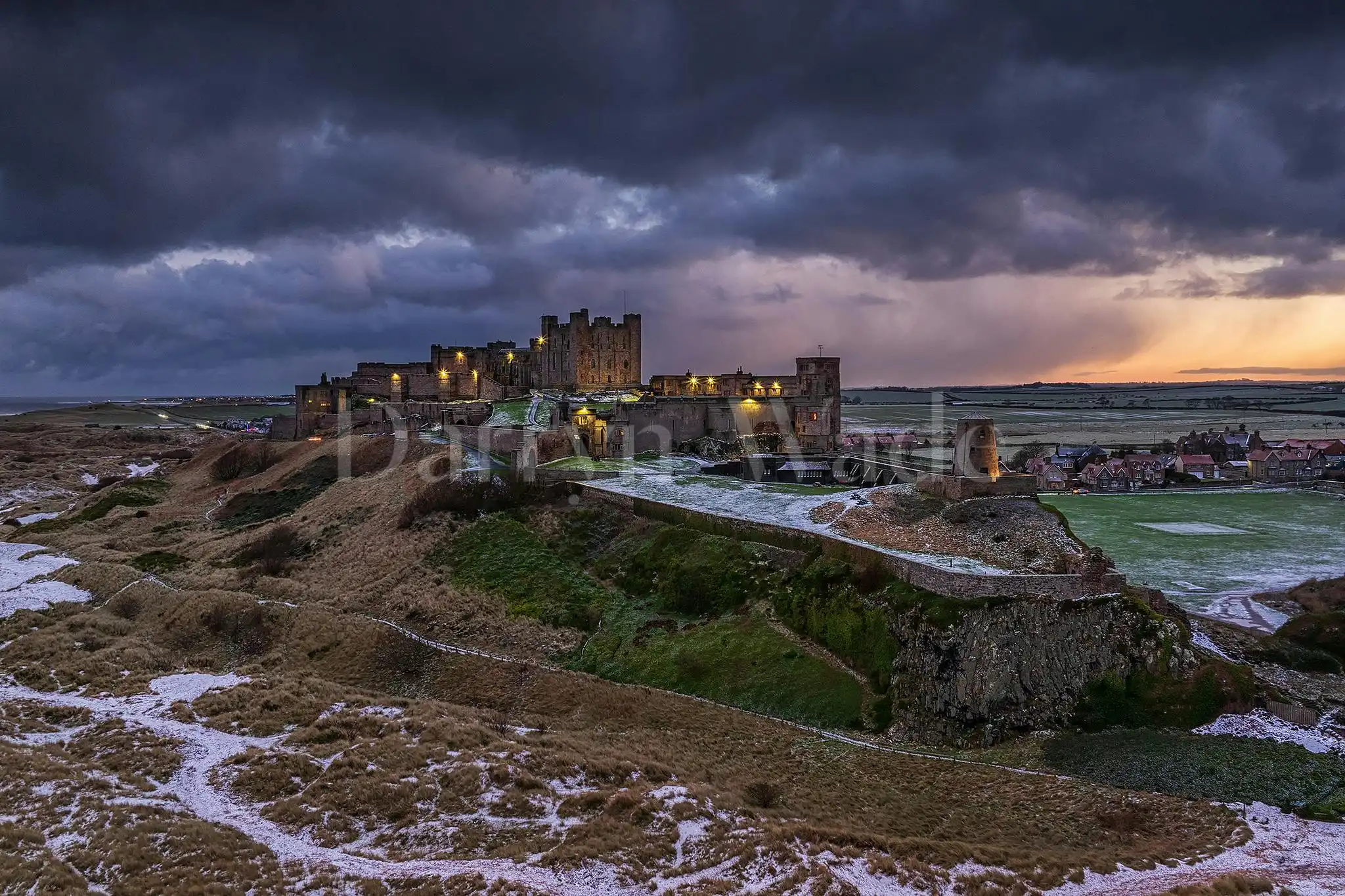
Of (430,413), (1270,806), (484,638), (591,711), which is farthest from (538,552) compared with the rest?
(430,413)

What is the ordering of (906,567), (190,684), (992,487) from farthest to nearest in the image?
(992,487) → (906,567) → (190,684)

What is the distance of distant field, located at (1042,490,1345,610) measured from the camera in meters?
45.8

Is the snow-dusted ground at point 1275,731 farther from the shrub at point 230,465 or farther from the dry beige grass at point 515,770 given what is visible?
the shrub at point 230,465

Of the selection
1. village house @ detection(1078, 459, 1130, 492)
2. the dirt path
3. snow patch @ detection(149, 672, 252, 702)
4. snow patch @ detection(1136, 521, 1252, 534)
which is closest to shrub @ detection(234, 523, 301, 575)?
snow patch @ detection(149, 672, 252, 702)

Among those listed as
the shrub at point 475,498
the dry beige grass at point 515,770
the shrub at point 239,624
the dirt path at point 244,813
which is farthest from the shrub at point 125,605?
the shrub at point 475,498

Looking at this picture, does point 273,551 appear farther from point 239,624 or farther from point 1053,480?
point 1053,480

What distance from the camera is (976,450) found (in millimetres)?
39719

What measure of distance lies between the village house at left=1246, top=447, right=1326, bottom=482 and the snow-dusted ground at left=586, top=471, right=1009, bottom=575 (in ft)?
284

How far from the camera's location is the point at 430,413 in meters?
80.6

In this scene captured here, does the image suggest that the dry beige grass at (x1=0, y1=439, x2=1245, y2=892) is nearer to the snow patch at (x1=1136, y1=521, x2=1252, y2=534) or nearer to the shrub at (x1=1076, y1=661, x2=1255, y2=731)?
the shrub at (x1=1076, y1=661, x2=1255, y2=731)

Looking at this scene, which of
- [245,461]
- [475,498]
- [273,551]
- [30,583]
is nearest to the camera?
[30,583]

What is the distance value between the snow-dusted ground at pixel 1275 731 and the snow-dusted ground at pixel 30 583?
51643 millimetres

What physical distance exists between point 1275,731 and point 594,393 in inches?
2964

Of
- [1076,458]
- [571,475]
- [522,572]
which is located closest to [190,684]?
[522,572]
